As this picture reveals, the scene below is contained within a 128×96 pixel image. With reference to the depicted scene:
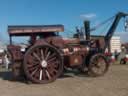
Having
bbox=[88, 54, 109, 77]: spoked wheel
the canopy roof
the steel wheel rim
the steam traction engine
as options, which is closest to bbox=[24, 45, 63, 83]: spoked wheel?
the steam traction engine

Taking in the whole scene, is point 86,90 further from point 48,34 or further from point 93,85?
point 48,34

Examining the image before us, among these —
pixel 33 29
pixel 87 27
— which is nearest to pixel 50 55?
pixel 33 29

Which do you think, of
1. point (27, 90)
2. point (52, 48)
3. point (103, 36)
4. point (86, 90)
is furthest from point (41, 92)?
point (103, 36)

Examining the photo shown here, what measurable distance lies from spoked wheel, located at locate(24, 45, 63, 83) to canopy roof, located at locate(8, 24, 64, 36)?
1057mm

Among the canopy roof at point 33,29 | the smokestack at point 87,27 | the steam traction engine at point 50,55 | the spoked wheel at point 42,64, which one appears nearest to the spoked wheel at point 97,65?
the steam traction engine at point 50,55

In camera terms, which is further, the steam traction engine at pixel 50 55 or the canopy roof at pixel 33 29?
the canopy roof at pixel 33 29

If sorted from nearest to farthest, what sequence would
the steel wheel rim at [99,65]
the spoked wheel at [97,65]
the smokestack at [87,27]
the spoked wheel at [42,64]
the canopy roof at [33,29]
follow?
the spoked wheel at [42,64], the canopy roof at [33,29], the spoked wheel at [97,65], the steel wheel rim at [99,65], the smokestack at [87,27]

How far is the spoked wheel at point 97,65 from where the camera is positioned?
1639cm

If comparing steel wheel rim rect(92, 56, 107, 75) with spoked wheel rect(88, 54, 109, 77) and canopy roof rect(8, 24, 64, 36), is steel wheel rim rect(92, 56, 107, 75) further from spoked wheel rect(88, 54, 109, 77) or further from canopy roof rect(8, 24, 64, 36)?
canopy roof rect(8, 24, 64, 36)

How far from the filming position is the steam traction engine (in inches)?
584

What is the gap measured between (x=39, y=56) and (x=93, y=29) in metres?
5.12

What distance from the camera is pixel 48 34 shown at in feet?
52.7

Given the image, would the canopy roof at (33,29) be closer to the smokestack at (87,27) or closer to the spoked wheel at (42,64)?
the spoked wheel at (42,64)

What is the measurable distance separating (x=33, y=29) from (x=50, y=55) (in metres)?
1.64
